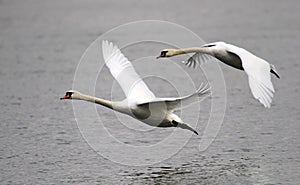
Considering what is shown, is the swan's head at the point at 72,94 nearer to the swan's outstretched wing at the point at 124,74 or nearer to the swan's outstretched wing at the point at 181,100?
the swan's outstretched wing at the point at 124,74

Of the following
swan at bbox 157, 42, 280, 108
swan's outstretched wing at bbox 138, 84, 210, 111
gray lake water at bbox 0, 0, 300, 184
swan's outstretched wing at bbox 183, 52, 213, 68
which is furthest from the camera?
swan's outstretched wing at bbox 183, 52, 213, 68

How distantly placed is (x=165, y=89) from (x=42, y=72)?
3929 mm

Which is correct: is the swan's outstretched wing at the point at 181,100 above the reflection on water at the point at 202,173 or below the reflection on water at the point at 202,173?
above

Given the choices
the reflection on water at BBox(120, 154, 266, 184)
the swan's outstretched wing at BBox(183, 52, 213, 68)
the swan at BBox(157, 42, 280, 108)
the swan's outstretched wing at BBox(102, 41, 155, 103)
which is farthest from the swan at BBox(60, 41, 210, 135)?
the swan's outstretched wing at BBox(183, 52, 213, 68)

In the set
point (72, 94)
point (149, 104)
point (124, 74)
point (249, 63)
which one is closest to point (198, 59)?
point (124, 74)

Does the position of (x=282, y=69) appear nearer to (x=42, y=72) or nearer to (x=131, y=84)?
(x=42, y=72)

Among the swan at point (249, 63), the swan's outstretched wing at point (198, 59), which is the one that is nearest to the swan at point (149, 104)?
the swan at point (249, 63)

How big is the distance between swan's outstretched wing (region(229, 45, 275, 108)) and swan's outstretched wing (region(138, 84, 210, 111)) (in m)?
0.61

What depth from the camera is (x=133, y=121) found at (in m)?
13.3

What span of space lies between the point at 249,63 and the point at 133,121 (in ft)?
10.5

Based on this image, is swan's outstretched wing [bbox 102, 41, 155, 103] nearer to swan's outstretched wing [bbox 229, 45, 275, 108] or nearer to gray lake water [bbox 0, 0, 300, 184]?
gray lake water [bbox 0, 0, 300, 184]

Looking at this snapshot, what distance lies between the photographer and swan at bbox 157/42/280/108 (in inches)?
383

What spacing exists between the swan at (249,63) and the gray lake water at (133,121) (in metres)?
0.92

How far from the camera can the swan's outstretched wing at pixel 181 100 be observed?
31.0 ft
